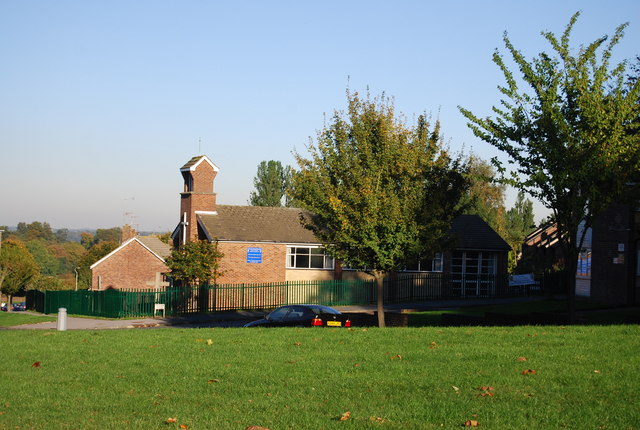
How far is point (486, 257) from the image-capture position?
4597cm

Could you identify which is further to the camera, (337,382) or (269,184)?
(269,184)

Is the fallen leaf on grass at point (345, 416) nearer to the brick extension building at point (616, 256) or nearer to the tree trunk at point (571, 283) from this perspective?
the tree trunk at point (571, 283)

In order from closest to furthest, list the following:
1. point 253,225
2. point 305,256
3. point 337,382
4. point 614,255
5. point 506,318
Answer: point 337,382
point 506,318
point 614,255
point 253,225
point 305,256

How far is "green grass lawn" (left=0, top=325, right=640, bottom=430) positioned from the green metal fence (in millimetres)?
23234

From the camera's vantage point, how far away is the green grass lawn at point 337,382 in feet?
27.2

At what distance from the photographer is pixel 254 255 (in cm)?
4425

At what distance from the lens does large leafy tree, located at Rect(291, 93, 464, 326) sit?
22.9 metres

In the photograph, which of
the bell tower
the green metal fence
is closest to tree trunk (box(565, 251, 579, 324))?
the green metal fence

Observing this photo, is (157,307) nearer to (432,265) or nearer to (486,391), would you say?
(432,265)

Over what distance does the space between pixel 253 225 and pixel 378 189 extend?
23919 millimetres

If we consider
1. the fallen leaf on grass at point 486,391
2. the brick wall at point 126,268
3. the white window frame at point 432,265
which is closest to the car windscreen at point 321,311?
the fallen leaf on grass at point 486,391

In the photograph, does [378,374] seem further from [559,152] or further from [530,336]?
[559,152]

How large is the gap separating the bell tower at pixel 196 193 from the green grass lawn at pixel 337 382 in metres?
30.4

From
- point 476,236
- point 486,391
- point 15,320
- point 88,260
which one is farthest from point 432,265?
point 88,260
